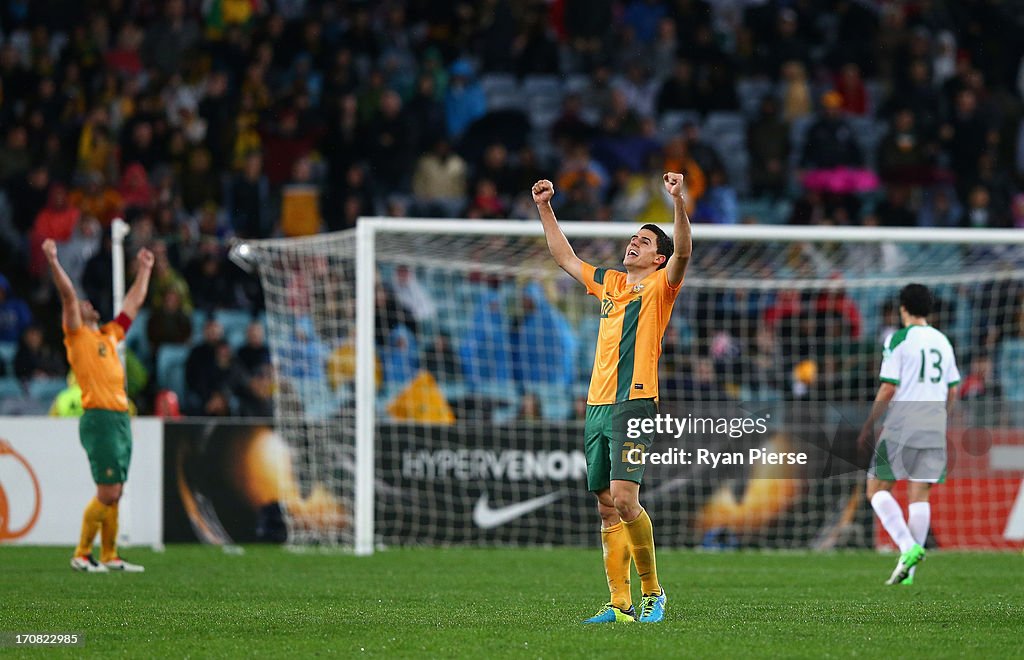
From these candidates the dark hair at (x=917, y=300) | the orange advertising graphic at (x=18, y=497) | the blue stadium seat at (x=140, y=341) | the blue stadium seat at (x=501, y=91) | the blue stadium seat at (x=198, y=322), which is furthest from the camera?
the blue stadium seat at (x=501, y=91)

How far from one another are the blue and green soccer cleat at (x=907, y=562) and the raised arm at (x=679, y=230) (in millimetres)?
4067

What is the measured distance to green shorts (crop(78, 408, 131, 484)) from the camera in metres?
12.4

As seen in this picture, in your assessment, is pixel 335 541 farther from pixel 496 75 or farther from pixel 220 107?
pixel 496 75

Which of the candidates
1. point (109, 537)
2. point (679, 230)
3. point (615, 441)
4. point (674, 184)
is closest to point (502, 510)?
point (109, 537)

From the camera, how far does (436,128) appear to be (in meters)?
21.4

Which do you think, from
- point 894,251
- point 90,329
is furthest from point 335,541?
point 894,251

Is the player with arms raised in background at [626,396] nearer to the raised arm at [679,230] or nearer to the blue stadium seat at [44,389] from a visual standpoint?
the raised arm at [679,230]

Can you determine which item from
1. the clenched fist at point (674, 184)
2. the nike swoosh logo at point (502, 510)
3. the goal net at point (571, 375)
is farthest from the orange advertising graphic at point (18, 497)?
the clenched fist at point (674, 184)

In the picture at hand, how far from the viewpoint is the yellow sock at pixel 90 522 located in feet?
40.9

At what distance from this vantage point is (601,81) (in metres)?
22.4

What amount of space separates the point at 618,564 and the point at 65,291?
576 cm

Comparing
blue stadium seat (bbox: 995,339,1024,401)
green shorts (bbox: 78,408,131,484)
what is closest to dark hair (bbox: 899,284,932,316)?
green shorts (bbox: 78,408,131,484)

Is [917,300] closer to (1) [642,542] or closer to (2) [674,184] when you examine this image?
(1) [642,542]

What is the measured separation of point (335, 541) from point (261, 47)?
8823 mm
